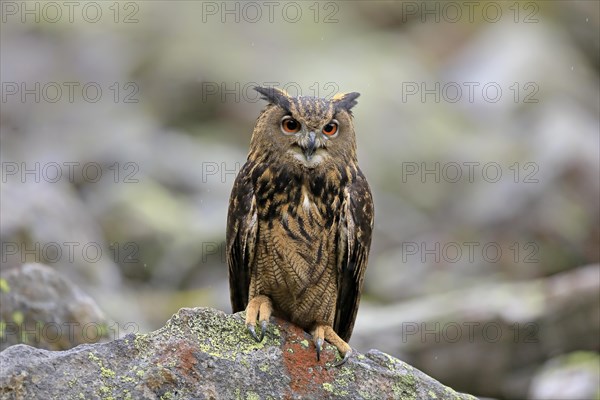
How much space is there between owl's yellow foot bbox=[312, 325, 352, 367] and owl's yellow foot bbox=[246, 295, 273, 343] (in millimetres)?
318

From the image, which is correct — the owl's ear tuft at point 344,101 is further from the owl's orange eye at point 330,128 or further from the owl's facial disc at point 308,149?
the owl's facial disc at point 308,149

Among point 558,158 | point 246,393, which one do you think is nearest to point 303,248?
point 246,393

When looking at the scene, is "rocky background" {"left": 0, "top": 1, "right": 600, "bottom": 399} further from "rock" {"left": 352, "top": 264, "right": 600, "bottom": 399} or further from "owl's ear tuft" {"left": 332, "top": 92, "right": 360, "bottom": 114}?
"owl's ear tuft" {"left": 332, "top": 92, "right": 360, "bottom": 114}

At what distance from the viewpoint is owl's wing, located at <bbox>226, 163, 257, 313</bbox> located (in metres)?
6.30

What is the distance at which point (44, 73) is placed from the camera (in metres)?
20.1

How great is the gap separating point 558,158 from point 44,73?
416 inches

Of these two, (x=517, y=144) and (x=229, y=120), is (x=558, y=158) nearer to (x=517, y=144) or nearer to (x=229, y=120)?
(x=517, y=144)

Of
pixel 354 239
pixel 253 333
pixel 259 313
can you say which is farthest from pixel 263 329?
pixel 354 239

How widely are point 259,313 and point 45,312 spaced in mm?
1561

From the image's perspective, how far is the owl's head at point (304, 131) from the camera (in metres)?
6.22

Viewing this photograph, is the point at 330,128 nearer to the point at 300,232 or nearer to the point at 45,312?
the point at 300,232

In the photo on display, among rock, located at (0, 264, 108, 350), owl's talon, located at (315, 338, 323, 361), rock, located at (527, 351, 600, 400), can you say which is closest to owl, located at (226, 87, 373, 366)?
owl's talon, located at (315, 338, 323, 361)

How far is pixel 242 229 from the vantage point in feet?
20.8

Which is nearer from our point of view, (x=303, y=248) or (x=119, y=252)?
(x=303, y=248)
